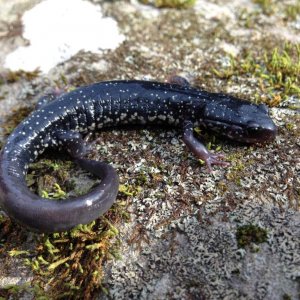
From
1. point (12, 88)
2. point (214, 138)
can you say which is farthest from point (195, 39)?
point (12, 88)

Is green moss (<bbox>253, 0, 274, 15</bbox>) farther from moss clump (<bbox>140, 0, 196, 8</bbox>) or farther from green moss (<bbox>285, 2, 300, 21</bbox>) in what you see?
moss clump (<bbox>140, 0, 196, 8</bbox>)

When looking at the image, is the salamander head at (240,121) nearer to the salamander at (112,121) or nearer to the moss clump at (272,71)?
the salamander at (112,121)

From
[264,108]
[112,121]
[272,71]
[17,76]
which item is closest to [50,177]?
[112,121]

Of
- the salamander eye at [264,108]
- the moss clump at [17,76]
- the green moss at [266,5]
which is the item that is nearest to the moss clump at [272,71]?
the salamander eye at [264,108]

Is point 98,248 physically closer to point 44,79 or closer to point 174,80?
point 174,80

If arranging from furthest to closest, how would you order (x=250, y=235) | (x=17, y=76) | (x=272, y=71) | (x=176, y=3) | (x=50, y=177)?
(x=176, y=3) → (x=17, y=76) → (x=272, y=71) → (x=50, y=177) → (x=250, y=235)

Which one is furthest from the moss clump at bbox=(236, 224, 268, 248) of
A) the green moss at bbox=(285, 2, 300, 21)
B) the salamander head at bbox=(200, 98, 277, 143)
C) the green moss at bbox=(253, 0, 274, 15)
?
the green moss at bbox=(253, 0, 274, 15)

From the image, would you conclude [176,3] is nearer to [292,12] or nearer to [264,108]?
[292,12]
